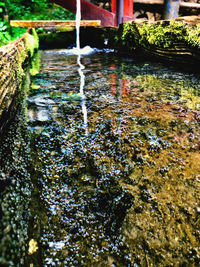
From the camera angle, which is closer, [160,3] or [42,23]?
[42,23]

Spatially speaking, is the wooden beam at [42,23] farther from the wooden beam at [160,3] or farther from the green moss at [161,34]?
the wooden beam at [160,3]

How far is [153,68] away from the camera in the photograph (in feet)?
11.9

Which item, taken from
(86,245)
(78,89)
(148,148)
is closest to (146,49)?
(78,89)

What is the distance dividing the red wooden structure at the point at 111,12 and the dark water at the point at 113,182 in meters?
5.50

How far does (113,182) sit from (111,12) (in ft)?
23.1

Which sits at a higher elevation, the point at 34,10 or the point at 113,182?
the point at 34,10

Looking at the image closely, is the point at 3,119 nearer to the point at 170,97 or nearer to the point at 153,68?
the point at 170,97

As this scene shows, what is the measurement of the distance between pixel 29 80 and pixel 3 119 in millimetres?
1806

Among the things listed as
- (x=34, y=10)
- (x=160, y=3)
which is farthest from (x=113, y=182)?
(x=34, y=10)

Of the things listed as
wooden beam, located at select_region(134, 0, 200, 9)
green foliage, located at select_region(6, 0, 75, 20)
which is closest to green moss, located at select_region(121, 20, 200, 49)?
wooden beam, located at select_region(134, 0, 200, 9)

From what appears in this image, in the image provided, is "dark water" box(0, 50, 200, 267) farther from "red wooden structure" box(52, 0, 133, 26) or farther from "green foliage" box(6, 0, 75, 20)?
"green foliage" box(6, 0, 75, 20)

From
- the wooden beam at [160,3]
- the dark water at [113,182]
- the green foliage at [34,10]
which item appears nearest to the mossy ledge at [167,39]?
the dark water at [113,182]

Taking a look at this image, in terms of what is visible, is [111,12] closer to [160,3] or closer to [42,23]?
[160,3]

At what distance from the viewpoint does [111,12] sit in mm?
6559
